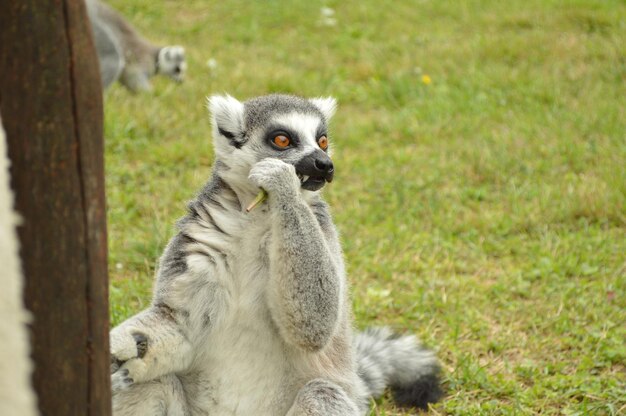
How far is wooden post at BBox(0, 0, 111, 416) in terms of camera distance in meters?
2.17

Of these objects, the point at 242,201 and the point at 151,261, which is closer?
the point at 242,201

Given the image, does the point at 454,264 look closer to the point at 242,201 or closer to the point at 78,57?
the point at 242,201

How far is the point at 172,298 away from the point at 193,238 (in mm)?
273

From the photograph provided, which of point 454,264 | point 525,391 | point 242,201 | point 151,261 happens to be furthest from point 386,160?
point 242,201

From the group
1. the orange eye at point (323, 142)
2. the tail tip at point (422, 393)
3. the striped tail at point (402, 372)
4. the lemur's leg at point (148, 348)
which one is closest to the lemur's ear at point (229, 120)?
the orange eye at point (323, 142)

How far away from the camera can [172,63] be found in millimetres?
9656

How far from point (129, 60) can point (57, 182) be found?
7.77m

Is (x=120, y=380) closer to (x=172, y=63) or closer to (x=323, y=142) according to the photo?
(x=323, y=142)

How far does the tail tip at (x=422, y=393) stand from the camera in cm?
434

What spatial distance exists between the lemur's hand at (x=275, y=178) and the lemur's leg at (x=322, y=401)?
795mm

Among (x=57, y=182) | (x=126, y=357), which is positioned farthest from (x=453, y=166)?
(x=57, y=182)

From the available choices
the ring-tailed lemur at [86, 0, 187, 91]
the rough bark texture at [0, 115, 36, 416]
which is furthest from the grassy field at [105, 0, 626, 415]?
the rough bark texture at [0, 115, 36, 416]

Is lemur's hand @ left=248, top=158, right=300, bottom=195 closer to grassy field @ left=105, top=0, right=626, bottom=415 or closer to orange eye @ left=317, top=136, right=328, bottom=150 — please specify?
orange eye @ left=317, top=136, right=328, bottom=150

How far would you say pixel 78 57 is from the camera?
224cm
